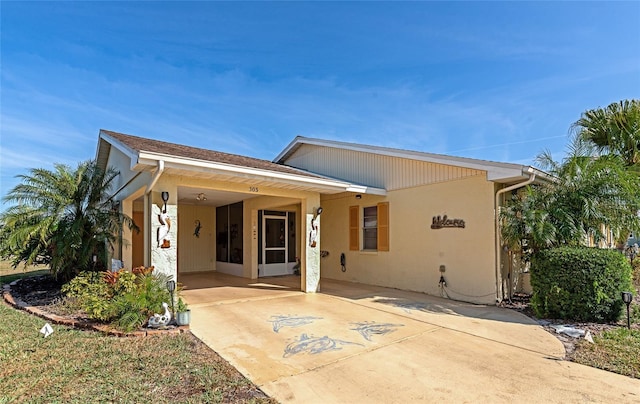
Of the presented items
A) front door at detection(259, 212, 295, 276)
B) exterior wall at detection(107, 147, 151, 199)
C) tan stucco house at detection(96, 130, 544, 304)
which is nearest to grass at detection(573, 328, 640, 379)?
tan stucco house at detection(96, 130, 544, 304)

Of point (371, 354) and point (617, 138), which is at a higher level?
point (617, 138)

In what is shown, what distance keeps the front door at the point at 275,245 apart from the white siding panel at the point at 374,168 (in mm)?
2699

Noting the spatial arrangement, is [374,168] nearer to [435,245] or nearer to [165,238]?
[435,245]

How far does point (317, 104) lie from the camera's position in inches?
682

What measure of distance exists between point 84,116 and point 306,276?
11237 mm

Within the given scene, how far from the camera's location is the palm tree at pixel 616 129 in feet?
31.2

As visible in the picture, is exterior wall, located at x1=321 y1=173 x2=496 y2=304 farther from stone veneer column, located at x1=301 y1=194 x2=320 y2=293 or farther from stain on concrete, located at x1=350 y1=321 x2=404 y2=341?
stain on concrete, located at x1=350 y1=321 x2=404 y2=341

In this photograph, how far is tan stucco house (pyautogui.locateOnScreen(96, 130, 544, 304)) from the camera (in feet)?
25.9

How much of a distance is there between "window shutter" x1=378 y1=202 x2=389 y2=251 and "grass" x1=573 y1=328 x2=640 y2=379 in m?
6.11

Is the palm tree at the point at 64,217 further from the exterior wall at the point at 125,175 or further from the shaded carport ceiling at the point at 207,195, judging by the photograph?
the shaded carport ceiling at the point at 207,195

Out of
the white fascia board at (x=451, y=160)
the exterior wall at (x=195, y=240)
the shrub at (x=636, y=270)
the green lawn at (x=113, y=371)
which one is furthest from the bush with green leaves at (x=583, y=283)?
the exterior wall at (x=195, y=240)

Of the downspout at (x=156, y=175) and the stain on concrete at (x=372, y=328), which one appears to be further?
the downspout at (x=156, y=175)

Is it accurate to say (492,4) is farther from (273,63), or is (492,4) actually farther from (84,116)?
(84,116)

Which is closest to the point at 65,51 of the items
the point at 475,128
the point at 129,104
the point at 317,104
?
the point at 129,104
